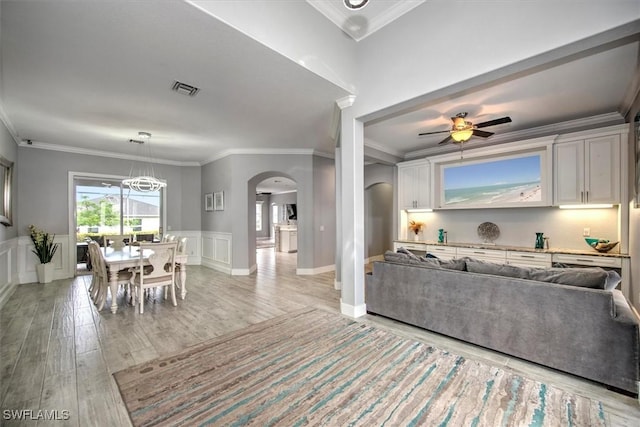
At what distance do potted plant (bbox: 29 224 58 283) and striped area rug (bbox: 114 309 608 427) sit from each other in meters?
4.83

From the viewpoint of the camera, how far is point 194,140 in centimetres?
540

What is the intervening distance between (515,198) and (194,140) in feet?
20.2

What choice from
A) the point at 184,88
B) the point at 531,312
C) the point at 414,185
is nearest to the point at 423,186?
the point at 414,185

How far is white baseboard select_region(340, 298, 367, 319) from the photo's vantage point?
3.45m

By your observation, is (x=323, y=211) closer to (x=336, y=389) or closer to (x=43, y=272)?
(x=336, y=389)

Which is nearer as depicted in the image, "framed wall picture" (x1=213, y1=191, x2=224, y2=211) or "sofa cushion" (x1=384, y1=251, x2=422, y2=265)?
"sofa cushion" (x1=384, y1=251, x2=422, y2=265)

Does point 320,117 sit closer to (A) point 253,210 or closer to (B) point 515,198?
(A) point 253,210

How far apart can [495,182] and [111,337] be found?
621 centimetres

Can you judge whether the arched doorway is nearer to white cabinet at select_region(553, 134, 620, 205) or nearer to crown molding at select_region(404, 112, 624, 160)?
crown molding at select_region(404, 112, 624, 160)

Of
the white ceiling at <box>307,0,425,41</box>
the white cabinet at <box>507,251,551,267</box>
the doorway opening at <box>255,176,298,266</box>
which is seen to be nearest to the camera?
the white ceiling at <box>307,0,425,41</box>

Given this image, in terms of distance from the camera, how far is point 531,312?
2326 millimetres

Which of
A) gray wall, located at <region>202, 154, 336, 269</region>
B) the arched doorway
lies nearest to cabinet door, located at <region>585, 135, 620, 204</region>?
gray wall, located at <region>202, 154, 336, 269</region>

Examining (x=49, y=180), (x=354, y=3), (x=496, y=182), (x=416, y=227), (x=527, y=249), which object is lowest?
(x=527, y=249)

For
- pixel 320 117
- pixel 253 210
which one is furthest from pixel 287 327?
pixel 253 210
